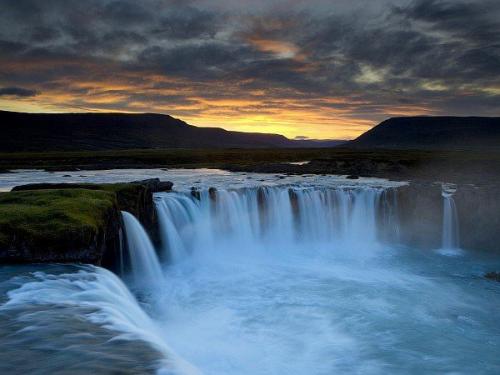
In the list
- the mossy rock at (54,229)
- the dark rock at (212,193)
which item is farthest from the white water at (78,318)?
the dark rock at (212,193)

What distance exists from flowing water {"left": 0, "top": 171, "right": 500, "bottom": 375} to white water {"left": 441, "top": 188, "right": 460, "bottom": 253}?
2.11m

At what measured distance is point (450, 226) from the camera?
26.1m

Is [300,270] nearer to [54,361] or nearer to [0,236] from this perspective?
[0,236]

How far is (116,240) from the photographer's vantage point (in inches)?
607

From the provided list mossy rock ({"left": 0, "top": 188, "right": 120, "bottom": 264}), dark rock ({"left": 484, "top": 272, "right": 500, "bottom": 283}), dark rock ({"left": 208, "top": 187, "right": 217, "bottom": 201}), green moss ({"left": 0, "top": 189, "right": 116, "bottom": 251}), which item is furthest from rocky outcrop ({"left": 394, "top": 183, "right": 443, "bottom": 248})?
mossy rock ({"left": 0, "top": 188, "right": 120, "bottom": 264})

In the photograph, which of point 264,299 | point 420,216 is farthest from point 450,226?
point 264,299

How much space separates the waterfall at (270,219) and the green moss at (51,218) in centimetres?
593

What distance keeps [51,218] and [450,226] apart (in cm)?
2304

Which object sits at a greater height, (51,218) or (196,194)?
(51,218)

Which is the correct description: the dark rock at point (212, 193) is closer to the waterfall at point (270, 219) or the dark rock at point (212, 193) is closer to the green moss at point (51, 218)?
the waterfall at point (270, 219)

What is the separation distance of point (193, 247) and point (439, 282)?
38.0 ft

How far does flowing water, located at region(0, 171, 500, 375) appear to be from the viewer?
7214 mm

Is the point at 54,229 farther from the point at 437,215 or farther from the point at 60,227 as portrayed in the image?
the point at 437,215

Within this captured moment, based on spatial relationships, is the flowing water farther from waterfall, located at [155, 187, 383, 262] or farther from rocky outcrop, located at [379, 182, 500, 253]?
rocky outcrop, located at [379, 182, 500, 253]
